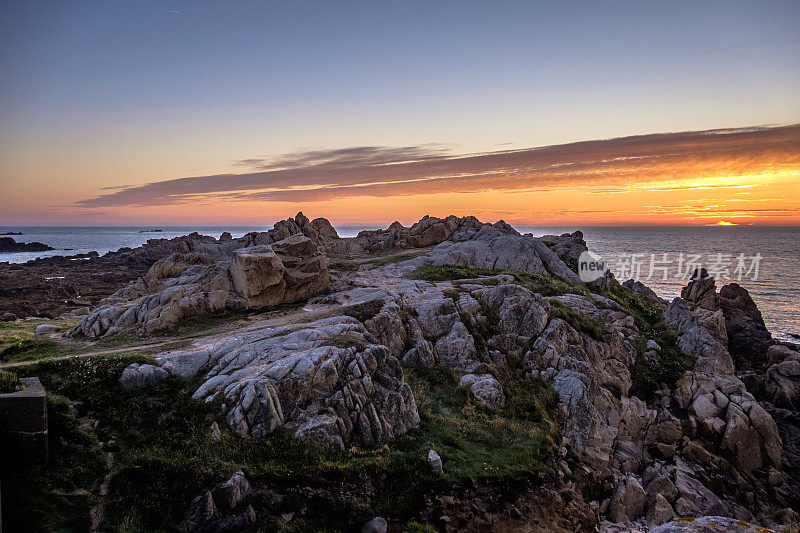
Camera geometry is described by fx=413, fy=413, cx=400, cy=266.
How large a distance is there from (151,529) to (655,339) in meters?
42.2

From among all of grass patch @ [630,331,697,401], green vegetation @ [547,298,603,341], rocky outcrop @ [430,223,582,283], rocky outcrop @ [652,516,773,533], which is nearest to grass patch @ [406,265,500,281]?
rocky outcrop @ [430,223,582,283]

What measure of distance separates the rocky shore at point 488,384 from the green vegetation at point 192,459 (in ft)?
1.10

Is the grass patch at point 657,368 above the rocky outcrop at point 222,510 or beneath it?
beneath

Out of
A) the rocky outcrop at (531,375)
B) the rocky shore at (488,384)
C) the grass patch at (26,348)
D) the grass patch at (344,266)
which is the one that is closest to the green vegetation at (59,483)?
the rocky shore at (488,384)

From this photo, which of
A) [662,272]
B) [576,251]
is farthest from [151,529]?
[662,272]

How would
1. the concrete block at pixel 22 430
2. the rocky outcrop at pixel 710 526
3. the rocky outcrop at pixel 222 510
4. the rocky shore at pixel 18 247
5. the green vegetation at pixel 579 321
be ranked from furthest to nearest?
the rocky shore at pixel 18 247
the green vegetation at pixel 579 321
the concrete block at pixel 22 430
the rocky outcrop at pixel 222 510
the rocky outcrop at pixel 710 526

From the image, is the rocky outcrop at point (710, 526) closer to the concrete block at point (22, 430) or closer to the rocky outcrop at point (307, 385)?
the rocky outcrop at point (307, 385)

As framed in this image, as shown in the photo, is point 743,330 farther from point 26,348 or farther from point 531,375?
point 26,348

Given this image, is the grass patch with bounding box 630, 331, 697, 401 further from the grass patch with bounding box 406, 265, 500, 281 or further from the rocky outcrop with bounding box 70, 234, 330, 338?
the rocky outcrop with bounding box 70, 234, 330, 338

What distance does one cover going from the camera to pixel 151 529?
14.4m

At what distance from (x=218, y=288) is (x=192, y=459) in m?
21.6

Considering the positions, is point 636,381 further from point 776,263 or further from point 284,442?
point 776,263

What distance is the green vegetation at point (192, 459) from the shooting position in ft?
49.0

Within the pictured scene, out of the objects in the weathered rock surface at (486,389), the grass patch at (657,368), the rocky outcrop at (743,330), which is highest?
the weathered rock surface at (486,389)
